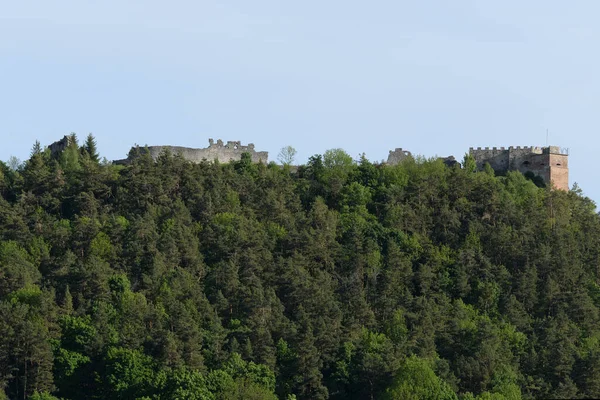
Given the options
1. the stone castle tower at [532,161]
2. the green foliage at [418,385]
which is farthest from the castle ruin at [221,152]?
the green foliage at [418,385]

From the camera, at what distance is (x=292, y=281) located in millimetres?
86000

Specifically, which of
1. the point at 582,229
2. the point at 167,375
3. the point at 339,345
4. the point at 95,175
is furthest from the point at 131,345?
the point at 582,229

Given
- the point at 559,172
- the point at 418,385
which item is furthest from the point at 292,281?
the point at 559,172

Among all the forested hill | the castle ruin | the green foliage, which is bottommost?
the green foliage

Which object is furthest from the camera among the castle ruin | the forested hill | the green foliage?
the castle ruin

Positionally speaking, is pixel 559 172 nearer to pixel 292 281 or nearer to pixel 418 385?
pixel 292 281

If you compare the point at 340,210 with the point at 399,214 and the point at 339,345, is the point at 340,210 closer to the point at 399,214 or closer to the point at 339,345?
the point at 399,214

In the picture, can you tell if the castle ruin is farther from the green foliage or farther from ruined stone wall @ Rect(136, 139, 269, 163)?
the green foliage

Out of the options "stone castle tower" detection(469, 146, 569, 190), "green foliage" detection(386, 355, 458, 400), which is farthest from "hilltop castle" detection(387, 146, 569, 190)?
"green foliage" detection(386, 355, 458, 400)

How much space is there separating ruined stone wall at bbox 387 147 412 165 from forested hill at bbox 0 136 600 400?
2.00m

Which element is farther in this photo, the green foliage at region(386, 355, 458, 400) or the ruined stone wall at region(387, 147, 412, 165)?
the ruined stone wall at region(387, 147, 412, 165)

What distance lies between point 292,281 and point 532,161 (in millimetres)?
20891

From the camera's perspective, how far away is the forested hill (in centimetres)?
7875

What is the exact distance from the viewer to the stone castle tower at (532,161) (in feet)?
330
